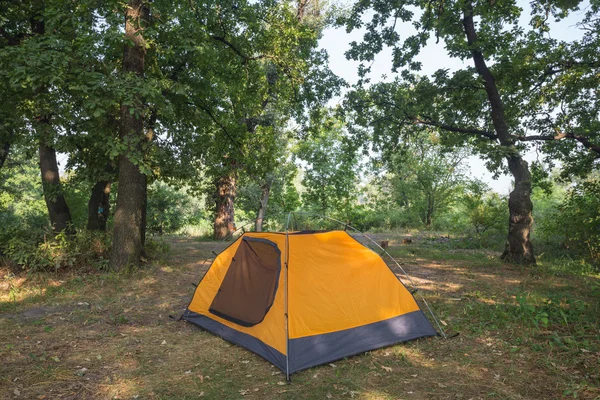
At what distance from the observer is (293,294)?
503cm

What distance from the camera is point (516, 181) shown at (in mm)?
10930

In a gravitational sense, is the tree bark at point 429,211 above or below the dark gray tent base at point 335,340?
above

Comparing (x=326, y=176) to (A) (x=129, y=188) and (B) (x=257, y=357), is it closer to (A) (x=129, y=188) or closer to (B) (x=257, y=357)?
(A) (x=129, y=188)

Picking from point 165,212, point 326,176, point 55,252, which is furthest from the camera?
point 326,176

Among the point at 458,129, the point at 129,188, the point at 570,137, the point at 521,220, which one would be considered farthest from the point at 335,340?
the point at 570,137

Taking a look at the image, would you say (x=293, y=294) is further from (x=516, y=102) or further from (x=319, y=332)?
(x=516, y=102)

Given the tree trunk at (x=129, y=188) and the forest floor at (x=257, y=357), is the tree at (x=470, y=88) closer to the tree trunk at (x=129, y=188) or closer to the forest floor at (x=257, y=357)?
the forest floor at (x=257, y=357)

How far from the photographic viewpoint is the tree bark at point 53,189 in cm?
977

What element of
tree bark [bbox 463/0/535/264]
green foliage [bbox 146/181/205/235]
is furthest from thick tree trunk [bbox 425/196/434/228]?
green foliage [bbox 146/181/205/235]

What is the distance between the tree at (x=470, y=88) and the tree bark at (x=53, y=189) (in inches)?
368

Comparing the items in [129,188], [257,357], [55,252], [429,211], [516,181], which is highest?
[516,181]

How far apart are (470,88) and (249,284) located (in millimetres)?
9473

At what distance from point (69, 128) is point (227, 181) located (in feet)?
26.9

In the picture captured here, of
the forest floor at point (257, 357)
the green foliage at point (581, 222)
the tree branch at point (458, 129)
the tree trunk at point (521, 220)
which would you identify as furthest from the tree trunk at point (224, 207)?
the green foliage at point (581, 222)
